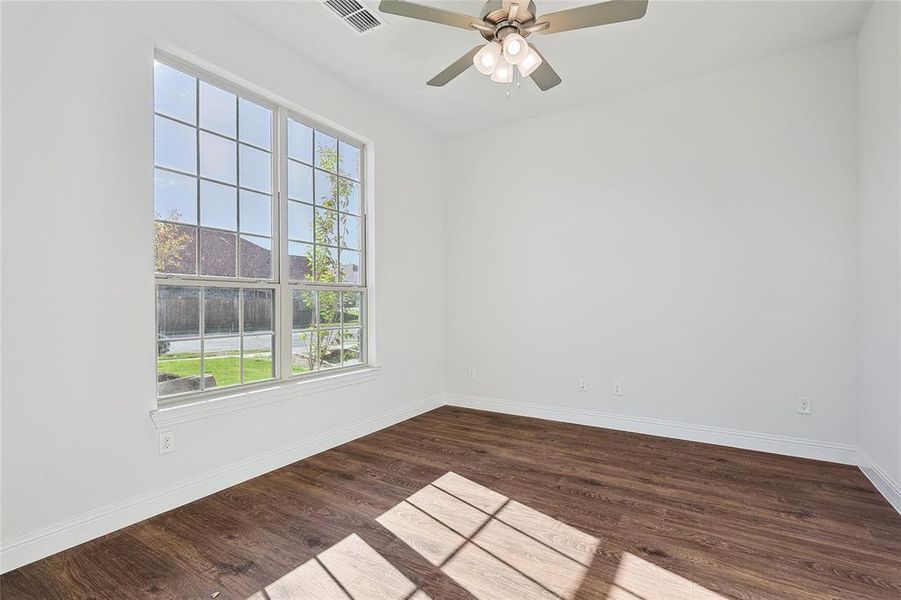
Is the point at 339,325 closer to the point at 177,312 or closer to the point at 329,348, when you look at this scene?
the point at 329,348

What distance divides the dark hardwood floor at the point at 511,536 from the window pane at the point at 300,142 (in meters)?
2.32

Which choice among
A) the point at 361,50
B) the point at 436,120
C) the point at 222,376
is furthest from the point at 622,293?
the point at 222,376

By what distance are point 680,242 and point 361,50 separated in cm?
297

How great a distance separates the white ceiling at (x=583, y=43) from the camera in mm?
2791

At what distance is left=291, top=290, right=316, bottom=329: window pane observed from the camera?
3.37 meters

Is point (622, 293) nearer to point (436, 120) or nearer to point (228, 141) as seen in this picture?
point (436, 120)

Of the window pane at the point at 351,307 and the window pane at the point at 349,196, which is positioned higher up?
the window pane at the point at 349,196

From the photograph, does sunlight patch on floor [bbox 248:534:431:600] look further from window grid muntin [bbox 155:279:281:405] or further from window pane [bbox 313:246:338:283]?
window pane [bbox 313:246:338:283]

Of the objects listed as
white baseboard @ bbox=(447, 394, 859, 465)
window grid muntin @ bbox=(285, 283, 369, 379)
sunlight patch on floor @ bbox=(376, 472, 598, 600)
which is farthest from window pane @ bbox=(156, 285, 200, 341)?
white baseboard @ bbox=(447, 394, 859, 465)


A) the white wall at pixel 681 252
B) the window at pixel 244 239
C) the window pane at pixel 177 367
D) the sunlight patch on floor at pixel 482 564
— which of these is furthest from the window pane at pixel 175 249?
the white wall at pixel 681 252

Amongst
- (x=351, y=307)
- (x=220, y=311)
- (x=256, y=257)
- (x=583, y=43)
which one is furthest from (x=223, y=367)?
(x=583, y=43)

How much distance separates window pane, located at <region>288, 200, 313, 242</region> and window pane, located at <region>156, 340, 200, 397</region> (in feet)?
3.56

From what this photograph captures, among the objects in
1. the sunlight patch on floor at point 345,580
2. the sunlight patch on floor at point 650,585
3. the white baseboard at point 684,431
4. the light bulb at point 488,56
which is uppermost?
the light bulb at point 488,56

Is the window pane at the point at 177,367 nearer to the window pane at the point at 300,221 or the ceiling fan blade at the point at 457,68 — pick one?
the window pane at the point at 300,221
